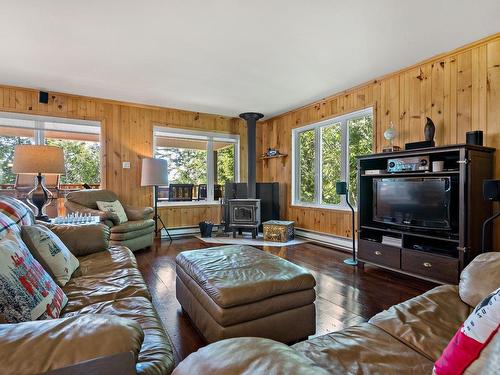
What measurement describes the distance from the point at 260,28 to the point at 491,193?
2432mm

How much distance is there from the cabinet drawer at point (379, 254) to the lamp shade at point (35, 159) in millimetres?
3485

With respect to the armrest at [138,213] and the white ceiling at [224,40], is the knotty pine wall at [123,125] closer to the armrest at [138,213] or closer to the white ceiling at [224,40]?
the white ceiling at [224,40]

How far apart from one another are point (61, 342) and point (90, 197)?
4025 mm

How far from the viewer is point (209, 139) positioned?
5.80m

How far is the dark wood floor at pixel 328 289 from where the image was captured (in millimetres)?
2006

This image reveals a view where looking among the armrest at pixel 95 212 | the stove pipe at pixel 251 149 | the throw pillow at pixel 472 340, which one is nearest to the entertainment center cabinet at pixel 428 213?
the throw pillow at pixel 472 340

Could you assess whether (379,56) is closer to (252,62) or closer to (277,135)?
(252,62)

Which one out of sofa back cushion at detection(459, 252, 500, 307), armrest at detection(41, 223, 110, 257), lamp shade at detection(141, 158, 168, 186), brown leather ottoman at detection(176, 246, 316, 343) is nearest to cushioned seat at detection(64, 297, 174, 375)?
brown leather ottoman at detection(176, 246, 316, 343)

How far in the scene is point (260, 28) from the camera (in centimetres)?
258

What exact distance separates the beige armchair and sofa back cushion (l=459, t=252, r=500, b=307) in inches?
145

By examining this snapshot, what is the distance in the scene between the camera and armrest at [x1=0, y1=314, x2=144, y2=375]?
0.65 metres

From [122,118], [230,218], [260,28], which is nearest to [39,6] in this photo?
[260,28]

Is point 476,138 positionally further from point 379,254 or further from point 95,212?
point 95,212

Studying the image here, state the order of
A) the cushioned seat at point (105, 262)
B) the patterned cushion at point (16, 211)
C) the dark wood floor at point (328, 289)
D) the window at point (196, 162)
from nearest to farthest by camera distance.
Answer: the patterned cushion at point (16, 211)
the cushioned seat at point (105, 262)
the dark wood floor at point (328, 289)
the window at point (196, 162)
